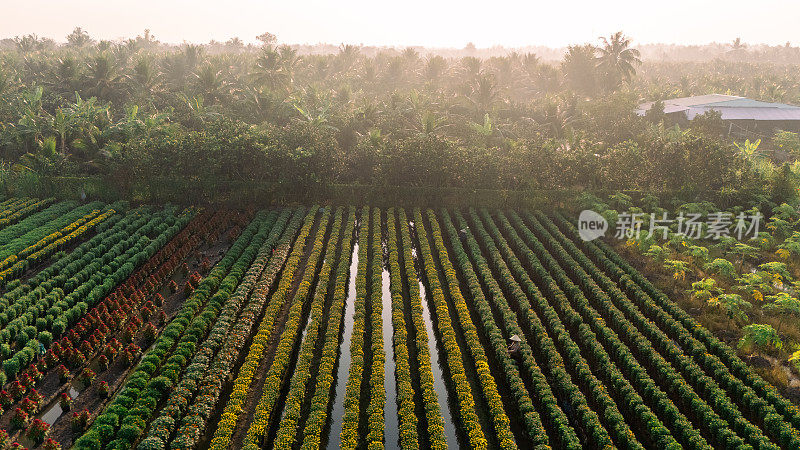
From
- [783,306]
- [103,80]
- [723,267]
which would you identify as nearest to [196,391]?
[783,306]

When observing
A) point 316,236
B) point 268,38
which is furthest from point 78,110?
point 268,38

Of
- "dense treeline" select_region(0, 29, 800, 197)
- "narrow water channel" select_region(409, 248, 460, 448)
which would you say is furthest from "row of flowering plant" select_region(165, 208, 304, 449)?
"dense treeline" select_region(0, 29, 800, 197)

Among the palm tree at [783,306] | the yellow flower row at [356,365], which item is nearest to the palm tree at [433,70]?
the yellow flower row at [356,365]

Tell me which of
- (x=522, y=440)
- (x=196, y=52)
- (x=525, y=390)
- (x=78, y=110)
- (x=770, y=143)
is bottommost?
(x=522, y=440)

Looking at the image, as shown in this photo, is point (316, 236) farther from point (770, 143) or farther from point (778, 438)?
point (770, 143)

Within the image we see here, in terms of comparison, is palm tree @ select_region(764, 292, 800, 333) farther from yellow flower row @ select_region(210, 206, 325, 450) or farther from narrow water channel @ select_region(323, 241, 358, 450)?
yellow flower row @ select_region(210, 206, 325, 450)

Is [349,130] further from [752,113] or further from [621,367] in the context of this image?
[752,113]
